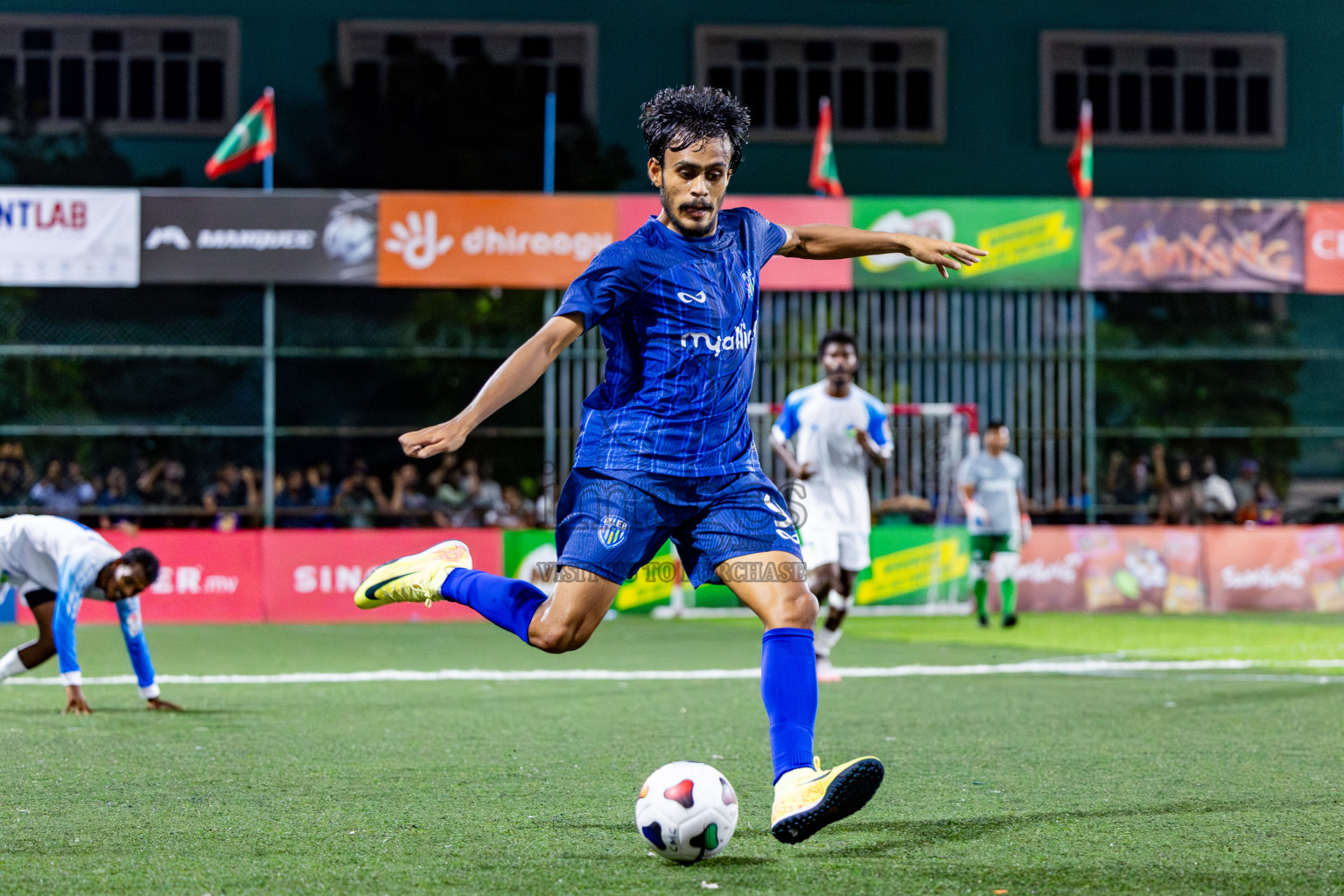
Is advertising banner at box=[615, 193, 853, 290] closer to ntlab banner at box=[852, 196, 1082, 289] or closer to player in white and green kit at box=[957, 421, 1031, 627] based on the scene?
ntlab banner at box=[852, 196, 1082, 289]

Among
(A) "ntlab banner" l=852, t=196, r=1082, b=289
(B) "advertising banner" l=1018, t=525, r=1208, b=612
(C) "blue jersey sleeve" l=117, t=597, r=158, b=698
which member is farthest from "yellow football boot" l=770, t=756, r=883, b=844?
(B) "advertising banner" l=1018, t=525, r=1208, b=612

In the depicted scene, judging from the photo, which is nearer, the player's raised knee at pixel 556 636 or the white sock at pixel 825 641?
the player's raised knee at pixel 556 636

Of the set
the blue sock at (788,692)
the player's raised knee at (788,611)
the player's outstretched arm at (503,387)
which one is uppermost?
the player's outstretched arm at (503,387)

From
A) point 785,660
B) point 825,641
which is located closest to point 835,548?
point 825,641

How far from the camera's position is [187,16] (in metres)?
26.3

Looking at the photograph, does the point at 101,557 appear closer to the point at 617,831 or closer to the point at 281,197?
the point at 617,831

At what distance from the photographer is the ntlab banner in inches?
717

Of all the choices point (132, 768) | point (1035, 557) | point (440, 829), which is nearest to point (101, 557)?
point (132, 768)

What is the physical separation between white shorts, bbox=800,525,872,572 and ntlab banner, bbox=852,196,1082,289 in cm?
762

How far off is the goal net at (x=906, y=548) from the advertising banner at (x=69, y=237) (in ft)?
23.0

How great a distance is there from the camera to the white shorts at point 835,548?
10.8 metres

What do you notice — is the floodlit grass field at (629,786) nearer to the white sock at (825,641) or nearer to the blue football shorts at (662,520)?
the white sock at (825,641)

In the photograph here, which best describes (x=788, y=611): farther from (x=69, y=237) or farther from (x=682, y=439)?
(x=69, y=237)

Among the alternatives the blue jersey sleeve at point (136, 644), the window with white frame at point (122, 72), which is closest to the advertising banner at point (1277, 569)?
the blue jersey sleeve at point (136, 644)
